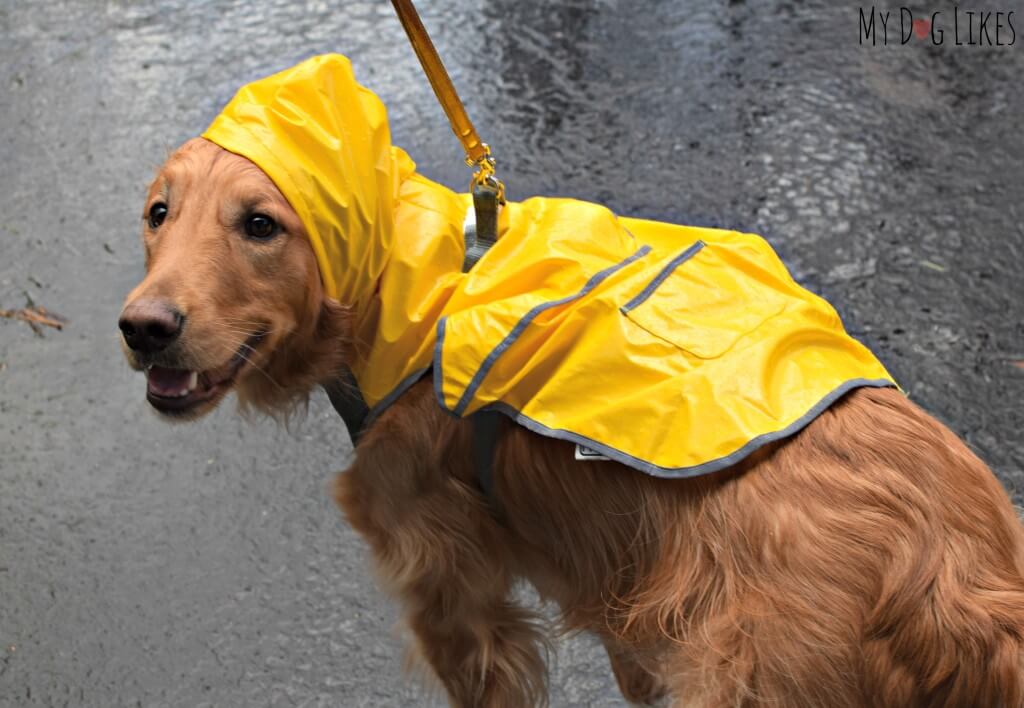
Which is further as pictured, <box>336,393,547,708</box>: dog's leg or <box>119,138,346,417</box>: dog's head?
<box>336,393,547,708</box>: dog's leg

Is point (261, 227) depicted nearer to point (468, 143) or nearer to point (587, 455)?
point (468, 143)

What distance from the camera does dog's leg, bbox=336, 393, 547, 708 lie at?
228 cm

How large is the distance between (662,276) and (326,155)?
29.0 inches

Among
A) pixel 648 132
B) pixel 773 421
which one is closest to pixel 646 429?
pixel 773 421

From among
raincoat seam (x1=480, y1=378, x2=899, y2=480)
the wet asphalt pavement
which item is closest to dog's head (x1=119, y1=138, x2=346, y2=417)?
raincoat seam (x1=480, y1=378, x2=899, y2=480)

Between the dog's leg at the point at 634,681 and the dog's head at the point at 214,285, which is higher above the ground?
the dog's head at the point at 214,285

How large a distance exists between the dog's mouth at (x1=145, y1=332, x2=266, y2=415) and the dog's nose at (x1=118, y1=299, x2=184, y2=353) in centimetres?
10

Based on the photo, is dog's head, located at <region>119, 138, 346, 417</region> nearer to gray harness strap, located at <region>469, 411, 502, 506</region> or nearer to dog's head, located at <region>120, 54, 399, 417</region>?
dog's head, located at <region>120, 54, 399, 417</region>

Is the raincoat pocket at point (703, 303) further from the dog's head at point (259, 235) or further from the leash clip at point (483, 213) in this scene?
the dog's head at point (259, 235)

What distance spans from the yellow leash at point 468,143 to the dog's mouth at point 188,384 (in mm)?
525

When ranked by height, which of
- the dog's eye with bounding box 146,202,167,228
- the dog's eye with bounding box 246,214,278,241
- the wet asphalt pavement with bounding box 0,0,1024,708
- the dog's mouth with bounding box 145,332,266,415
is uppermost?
the dog's eye with bounding box 146,202,167,228

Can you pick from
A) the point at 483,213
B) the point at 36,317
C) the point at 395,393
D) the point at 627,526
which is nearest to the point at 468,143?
the point at 483,213

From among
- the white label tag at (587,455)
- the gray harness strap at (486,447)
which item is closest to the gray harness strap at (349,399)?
the gray harness strap at (486,447)

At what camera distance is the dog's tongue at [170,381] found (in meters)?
2.10
